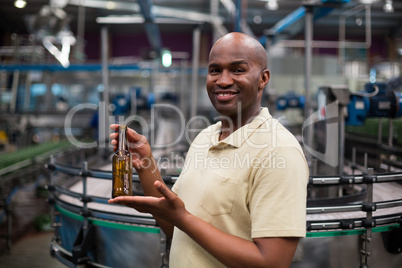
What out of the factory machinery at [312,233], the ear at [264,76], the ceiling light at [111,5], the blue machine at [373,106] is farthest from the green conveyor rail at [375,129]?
the ceiling light at [111,5]

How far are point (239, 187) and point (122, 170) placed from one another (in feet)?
1.30

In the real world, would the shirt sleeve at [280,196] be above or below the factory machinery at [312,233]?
above

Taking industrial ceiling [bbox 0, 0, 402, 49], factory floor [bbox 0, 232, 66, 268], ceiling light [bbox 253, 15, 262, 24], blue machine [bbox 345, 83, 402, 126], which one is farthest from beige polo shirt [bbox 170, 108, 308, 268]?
ceiling light [bbox 253, 15, 262, 24]

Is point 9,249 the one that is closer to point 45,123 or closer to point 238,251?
point 238,251

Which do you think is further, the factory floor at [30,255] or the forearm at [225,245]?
the factory floor at [30,255]

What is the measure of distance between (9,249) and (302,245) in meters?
3.32

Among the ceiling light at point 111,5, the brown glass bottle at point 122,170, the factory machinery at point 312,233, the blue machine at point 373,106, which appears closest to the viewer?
the brown glass bottle at point 122,170

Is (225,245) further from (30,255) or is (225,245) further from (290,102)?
(290,102)

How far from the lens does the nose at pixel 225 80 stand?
1.00 metres

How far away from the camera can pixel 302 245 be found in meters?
1.95

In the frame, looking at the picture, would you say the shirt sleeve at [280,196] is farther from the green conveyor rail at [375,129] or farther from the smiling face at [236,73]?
the green conveyor rail at [375,129]

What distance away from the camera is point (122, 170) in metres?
1.12

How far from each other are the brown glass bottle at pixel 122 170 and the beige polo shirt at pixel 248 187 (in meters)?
0.17

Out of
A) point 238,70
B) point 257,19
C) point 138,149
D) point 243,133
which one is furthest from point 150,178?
point 257,19
